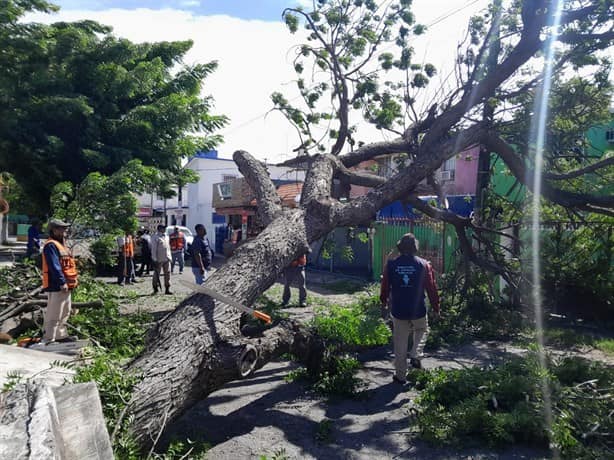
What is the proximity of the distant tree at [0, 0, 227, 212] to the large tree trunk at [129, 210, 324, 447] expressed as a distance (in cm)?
743

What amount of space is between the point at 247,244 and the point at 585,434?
371 centimetres

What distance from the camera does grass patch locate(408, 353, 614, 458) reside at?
13.9 ft

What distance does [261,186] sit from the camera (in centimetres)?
762

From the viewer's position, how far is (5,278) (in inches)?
359

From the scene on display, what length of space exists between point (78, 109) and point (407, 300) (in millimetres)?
9088

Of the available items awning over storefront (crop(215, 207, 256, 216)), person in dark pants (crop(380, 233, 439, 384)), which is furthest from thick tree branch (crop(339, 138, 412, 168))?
awning over storefront (crop(215, 207, 256, 216))

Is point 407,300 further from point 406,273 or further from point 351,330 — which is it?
point 351,330

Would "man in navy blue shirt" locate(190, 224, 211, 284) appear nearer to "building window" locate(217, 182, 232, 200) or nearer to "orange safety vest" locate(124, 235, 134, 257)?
"orange safety vest" locate(124, 235, 134, 257)

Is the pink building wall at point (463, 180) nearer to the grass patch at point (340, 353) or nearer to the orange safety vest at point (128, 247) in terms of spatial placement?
the orange safety vest at point (128, 247)

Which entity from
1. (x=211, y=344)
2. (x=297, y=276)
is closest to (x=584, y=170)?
(x=297, y=276)

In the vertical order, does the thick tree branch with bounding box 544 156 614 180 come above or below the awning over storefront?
above

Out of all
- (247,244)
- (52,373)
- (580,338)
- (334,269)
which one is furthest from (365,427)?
(334,269)

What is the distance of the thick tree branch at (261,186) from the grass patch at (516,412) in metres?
3.05

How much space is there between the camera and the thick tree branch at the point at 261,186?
282 inches
